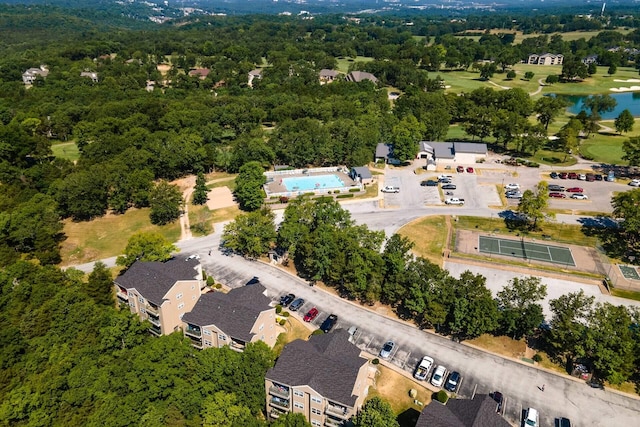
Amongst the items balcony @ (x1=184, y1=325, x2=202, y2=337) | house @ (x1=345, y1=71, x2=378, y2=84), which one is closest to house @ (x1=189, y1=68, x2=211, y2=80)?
house @ (x1=345, y1=71, x2=378, y2=84)

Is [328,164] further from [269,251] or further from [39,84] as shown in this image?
[39,84]

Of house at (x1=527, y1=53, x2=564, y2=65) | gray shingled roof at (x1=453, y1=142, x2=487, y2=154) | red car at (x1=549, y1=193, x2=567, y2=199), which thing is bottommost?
red car at (x1=549, y1=193, x2=567, y2=199)

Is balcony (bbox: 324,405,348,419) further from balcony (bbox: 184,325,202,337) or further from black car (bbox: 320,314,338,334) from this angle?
balcony (bbox: 184,325,202,337)

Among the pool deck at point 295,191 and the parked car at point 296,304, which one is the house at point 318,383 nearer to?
the parked car at point 296,304

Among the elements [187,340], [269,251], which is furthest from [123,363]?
[269,251]

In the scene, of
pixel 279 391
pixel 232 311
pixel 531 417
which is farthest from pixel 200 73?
pixel 531 417

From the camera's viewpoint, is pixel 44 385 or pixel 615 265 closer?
pixel 44 385

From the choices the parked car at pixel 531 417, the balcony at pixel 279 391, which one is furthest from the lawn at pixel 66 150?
the parked car at pixel 531 417
